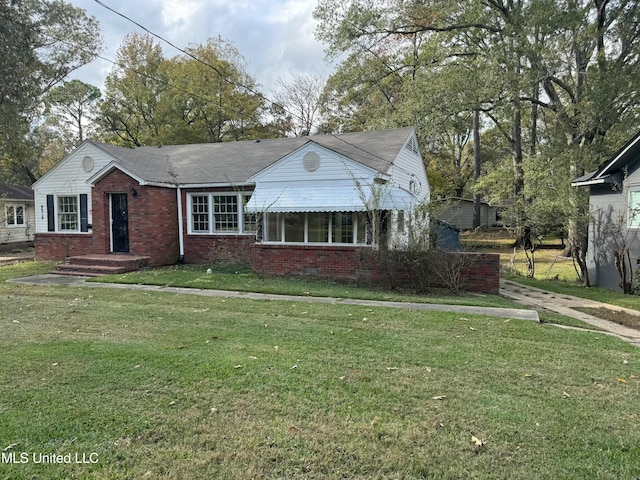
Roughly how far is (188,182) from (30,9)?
13.0 meters

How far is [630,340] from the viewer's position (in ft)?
21.6

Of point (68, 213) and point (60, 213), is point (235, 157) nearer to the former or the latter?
point (68, 213)

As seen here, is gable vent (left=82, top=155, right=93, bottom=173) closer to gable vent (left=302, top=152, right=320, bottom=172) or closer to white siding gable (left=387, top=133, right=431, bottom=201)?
gable vent (left=302, top=152, right=320, bottom=172)

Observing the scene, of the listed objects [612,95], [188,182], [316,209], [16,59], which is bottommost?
[316,209]

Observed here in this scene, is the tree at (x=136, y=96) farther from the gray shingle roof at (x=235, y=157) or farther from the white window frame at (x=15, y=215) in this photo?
the gray shingle roof at (x=235, y=157)

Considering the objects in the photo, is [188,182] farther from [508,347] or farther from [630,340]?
[630,340]

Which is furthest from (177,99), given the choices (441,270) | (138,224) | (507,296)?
(507,296)

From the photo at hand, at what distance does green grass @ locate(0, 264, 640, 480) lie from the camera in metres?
3.06

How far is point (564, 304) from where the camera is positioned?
10.0m

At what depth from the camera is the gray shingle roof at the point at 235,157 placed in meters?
14.7

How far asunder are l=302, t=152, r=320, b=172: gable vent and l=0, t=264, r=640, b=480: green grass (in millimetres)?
7611

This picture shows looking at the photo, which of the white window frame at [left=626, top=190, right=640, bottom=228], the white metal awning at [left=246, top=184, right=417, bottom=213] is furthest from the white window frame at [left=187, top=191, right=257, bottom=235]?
the white window frame at [left=626, top=190, right=640, bottom=228]

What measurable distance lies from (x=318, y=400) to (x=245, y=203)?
12200mm

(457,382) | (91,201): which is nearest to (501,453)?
(457,382)
